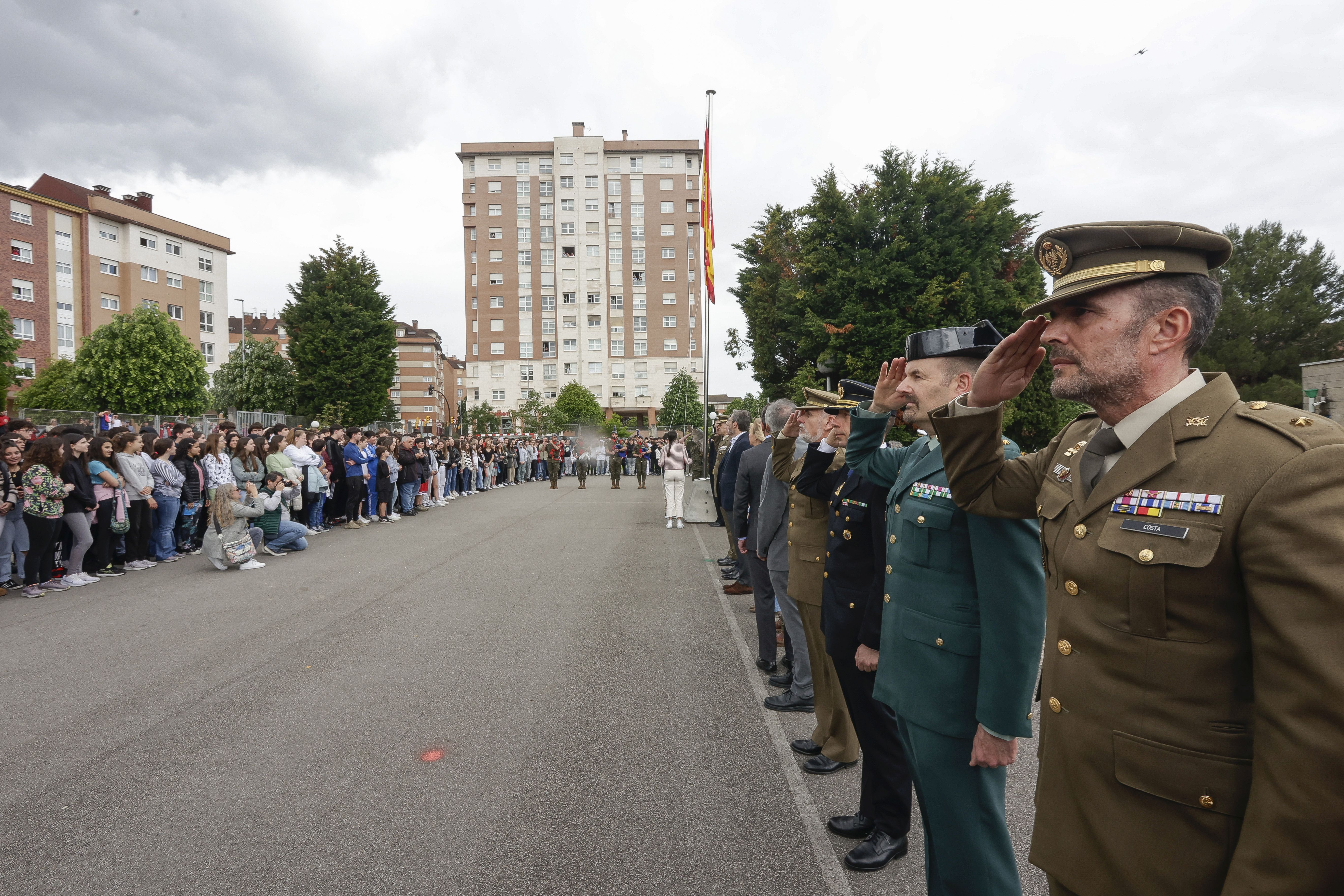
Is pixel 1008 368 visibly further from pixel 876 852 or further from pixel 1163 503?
pixel 876 852

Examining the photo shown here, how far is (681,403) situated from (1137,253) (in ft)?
244

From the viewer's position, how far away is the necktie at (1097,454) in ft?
5.41

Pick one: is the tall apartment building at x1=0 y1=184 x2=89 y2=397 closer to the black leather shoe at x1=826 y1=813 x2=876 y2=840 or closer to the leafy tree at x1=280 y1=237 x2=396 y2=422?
the leafy tree at x1=280 y1=237 x2=396 y2=422

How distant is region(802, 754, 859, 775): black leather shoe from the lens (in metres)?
3.96

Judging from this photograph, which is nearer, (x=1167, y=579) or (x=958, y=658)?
(x=1167, y=579)

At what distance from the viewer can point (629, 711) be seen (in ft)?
15.7

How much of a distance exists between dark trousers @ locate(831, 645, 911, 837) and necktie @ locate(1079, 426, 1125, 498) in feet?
5.67

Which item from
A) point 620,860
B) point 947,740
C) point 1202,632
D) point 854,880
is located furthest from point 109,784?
point 1202,632

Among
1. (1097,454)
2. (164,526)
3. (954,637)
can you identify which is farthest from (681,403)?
(1097,454)

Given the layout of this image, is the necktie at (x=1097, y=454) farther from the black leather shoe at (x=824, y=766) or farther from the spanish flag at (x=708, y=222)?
the spanish flag at (x=708, y=222)

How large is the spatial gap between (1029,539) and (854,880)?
5.53 ft

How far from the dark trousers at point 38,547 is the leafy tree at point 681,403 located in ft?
213

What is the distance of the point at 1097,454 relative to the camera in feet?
5.52

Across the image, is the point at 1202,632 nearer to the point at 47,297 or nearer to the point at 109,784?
the point at 109,784
